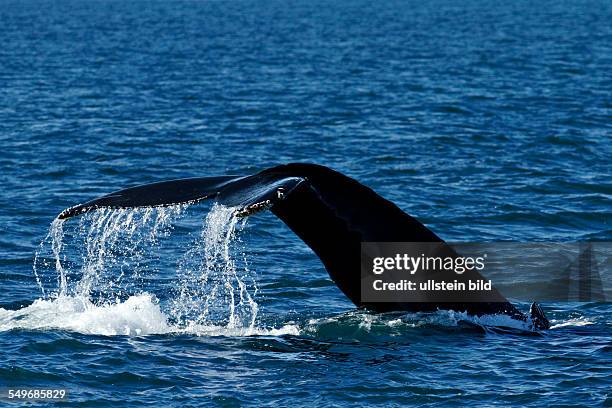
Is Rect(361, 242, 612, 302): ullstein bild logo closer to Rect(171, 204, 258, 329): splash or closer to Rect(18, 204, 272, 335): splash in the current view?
Rect(18, 204, 272, 335): splash

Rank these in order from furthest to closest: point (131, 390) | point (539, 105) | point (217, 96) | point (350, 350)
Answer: point (217, 96) < point (539, 105) < point (350, 350) < point (131, 390)

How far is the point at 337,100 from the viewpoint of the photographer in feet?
103

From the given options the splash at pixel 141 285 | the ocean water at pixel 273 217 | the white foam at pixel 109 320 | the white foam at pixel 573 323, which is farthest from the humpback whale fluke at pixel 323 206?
the white foam at pixel 109 320

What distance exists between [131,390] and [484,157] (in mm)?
13611

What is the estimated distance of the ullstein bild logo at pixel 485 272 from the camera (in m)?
8.60

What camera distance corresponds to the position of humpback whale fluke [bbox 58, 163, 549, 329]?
776 centimetres

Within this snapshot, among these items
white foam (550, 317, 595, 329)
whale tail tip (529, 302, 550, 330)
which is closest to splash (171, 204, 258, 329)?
whale tail tip (529, 302, 550, 330)

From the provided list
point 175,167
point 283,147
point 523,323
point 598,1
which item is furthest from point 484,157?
point 598,1

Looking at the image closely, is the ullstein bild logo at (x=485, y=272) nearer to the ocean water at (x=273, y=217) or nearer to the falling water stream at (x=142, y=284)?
the ocean water at (x=273, y=217)

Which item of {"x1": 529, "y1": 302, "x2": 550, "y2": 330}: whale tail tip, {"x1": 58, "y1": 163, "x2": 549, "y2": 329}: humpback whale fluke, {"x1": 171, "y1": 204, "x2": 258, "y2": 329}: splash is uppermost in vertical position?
{"x1": 58, "y1": 163, "x2": 549, "y2": 329}: humpback whale fluke

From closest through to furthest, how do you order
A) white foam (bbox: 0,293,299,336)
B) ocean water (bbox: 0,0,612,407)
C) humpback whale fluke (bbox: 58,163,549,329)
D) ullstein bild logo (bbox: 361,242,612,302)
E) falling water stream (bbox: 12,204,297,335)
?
humpback whale fluke (bbox: 58,163,549,329), ullstein bild logo (bbox: 361,242,612,302), ocean water (bbox: 0,0,612,407), white foam (bbox: 0,293,299,336), falling water stream (bbox: 12,204,297,335)

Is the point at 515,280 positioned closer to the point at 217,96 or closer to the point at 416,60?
the point at 217,96

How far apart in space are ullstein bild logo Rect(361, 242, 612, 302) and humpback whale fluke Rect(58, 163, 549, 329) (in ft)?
0.23

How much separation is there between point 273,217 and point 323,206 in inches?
318
